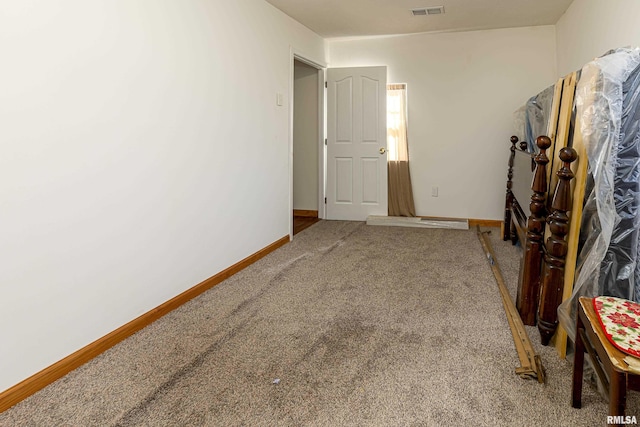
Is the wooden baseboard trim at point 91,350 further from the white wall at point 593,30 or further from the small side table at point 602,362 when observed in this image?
the white wall at point 593,30

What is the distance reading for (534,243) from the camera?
2.03m

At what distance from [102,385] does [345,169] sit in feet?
13.1

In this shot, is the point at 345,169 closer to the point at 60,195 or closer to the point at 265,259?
the point at 265,259

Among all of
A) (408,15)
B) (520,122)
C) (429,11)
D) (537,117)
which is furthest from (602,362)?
(408,15)

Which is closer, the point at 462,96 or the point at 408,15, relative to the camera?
the point at 408,15

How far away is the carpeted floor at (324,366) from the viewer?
1444 mm

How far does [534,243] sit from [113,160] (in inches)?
84.5

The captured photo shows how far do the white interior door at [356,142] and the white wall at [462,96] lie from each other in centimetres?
25

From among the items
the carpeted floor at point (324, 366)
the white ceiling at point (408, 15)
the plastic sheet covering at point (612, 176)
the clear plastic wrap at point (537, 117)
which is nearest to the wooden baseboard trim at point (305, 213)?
the white ceiling at point (408, 15)

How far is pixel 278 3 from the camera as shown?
354 cm

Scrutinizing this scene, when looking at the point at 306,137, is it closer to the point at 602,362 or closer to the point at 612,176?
the point at 612,176

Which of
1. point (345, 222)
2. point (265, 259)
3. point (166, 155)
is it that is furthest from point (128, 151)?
point (345, 222)

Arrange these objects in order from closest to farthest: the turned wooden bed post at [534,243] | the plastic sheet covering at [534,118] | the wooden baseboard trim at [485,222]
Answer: the turned wooden bed post at [534,243], the plastic sheet covering at [534,118], the wooden baseboard trim at [485,222]

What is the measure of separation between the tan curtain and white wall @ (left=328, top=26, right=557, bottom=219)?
9 centimetres
